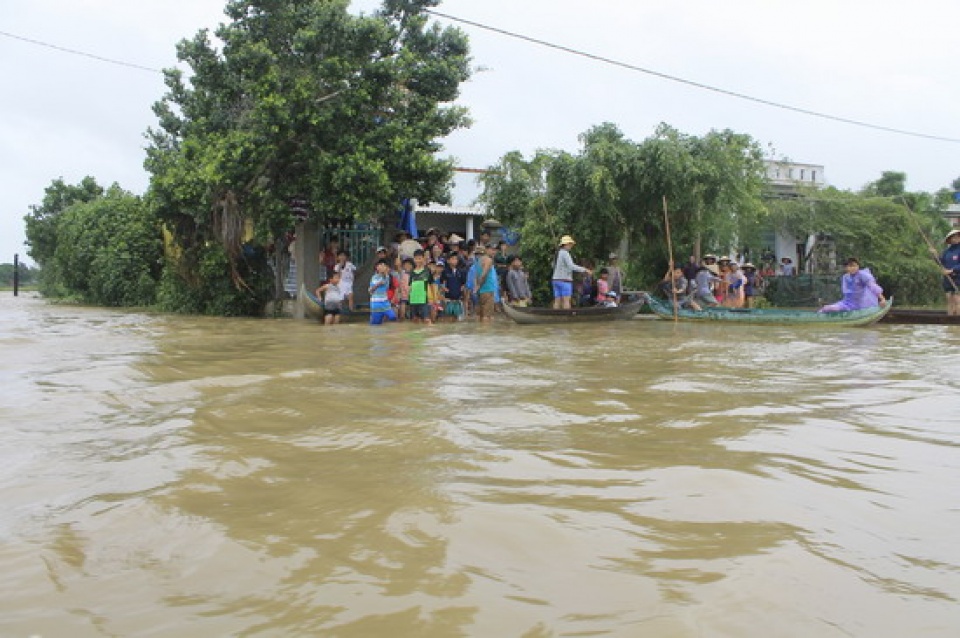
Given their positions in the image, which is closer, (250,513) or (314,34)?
(250,513)

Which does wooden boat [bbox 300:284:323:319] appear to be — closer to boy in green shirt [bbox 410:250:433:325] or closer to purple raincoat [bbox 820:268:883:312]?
boy in green shirt [bbox 410:250:433:325]

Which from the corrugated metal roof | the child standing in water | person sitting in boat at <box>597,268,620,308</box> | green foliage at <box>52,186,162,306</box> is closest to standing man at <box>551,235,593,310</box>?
person sitting in boat at <box>597,268,620,308</box>

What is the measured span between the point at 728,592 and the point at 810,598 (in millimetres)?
233

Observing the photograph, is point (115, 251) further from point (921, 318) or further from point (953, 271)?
point (953, 271)

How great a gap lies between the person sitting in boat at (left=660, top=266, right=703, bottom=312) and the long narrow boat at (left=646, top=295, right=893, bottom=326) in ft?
0.81

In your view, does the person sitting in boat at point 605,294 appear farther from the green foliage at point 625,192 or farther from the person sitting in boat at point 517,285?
the person sitting in boat at point 517,285

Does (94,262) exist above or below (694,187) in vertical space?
below

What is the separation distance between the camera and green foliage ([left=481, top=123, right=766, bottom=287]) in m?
14.4

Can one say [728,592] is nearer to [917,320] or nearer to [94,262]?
[917,320]

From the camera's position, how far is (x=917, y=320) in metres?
13.1

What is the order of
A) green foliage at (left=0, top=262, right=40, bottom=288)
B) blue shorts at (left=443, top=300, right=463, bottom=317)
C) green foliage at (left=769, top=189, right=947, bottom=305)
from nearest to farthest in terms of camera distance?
blue shorts at (left=443, top=300, right=463, bottom=317) < green foliage at (left=769, top=189, right=947, bottom=305) < green foliage at (left=0, top=262, right=40, bottom=288)

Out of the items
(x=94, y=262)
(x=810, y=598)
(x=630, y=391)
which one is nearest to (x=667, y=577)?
(x=810, y=598)

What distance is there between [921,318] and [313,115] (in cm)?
1105

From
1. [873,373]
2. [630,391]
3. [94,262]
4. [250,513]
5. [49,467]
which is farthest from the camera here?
[94,262]
